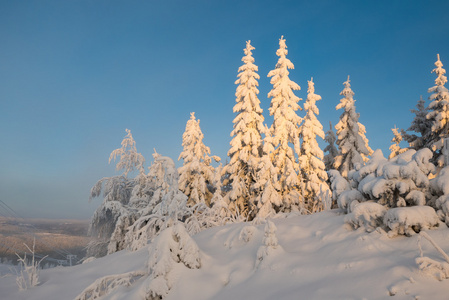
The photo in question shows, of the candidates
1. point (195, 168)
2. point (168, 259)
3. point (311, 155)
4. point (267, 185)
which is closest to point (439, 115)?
point (311, 155)

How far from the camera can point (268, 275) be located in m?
4.97

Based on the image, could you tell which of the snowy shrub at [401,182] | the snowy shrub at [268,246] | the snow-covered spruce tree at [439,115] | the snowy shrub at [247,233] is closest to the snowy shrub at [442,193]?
the snowy shrub at [401,182]

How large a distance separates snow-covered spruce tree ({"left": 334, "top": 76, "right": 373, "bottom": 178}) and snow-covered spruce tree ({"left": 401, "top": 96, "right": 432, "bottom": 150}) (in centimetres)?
456

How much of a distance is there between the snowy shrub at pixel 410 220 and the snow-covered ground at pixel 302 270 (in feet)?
0.45

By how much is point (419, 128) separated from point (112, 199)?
1080 inches

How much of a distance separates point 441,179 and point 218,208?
889 centimetres

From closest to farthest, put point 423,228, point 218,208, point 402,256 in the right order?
point 402,256 < point 423,228 < point 218,208

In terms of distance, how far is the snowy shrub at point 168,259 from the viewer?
5.07 m

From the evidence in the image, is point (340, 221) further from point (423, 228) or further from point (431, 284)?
point (431, 284)

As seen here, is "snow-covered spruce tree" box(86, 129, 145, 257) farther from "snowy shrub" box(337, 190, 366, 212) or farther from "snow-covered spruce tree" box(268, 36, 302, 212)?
"snowy shrub" box(337, 190, 366, 212)

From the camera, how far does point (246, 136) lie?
20.7 metres

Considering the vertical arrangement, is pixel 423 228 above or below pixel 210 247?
above

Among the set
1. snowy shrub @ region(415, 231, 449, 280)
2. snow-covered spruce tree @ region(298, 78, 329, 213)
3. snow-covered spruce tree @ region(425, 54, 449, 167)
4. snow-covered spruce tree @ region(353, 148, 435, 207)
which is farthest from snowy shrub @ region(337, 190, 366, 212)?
snow-covered spruce tree @ region(425, 54, 449, 167)

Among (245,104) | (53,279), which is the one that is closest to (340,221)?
(53,279)
